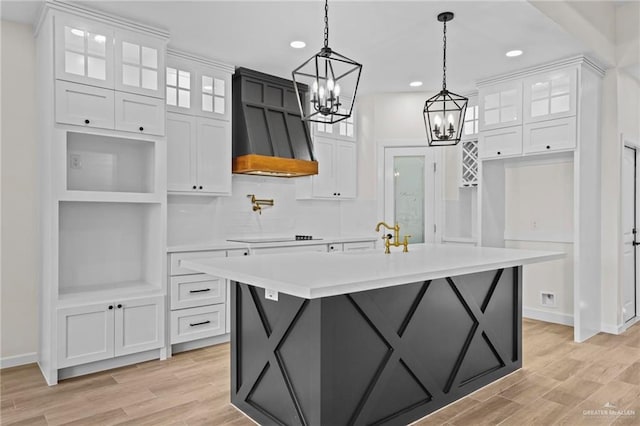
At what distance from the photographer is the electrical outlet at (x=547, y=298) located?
16.4 feet

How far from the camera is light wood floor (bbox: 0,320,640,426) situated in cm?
264

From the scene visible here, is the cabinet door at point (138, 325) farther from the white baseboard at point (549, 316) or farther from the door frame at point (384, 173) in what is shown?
the white baseboard at point (549, 316)

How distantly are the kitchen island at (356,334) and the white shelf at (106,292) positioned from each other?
3.97ft

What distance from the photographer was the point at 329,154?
5.64 metres

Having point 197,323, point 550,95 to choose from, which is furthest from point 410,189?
point 197,323

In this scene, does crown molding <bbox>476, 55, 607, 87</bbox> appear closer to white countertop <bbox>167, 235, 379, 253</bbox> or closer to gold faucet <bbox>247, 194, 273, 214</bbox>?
white countertop <bbox>167, 235, 379, 253</bbox>

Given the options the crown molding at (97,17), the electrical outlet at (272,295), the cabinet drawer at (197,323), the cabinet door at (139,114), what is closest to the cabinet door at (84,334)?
the cabinet drawer at (197,323)

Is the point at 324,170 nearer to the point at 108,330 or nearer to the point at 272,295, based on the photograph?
the point at 108,330

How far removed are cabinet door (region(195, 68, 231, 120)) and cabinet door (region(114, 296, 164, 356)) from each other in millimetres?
1928

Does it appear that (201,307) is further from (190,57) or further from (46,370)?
(190,57)

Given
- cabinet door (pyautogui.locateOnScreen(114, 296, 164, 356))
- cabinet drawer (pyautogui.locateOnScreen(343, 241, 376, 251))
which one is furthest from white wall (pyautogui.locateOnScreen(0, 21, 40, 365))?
cabinet drawer (pyautogui.locateOnScreen(343, 241, 376, 251))

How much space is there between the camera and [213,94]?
4.46 m

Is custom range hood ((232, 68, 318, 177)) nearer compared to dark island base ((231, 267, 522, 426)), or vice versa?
dark island base ((231, 267, 522, 426))

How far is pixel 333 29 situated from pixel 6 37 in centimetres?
268
